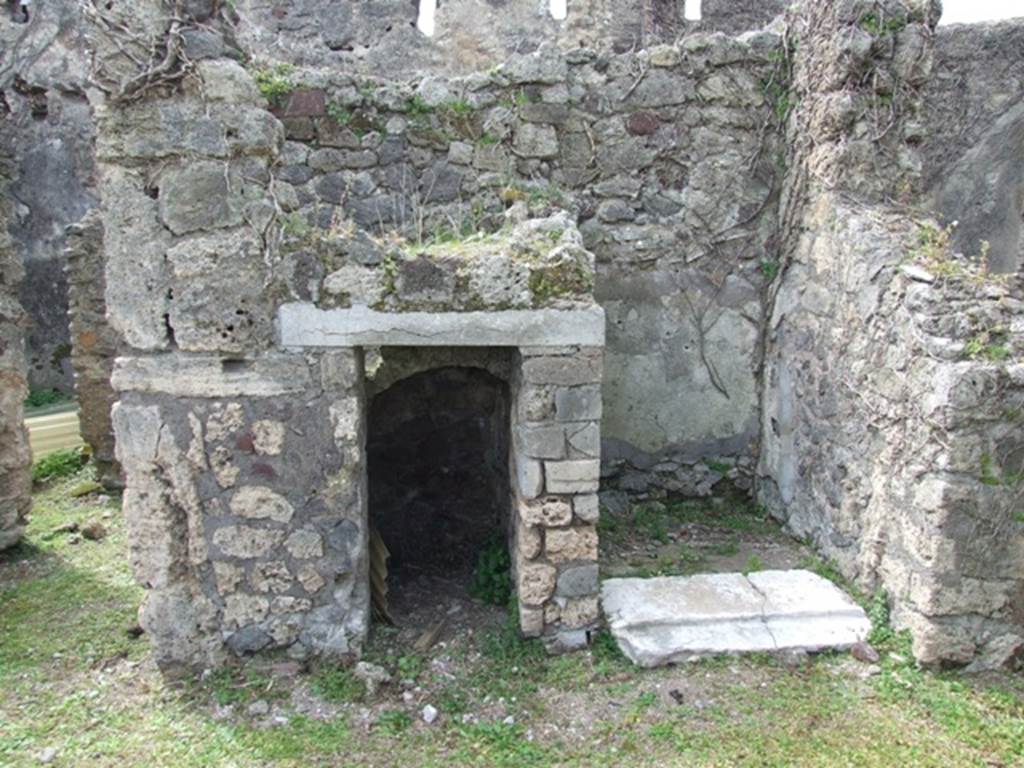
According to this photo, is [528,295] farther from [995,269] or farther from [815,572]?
[995,269]

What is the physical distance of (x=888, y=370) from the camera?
175 inches

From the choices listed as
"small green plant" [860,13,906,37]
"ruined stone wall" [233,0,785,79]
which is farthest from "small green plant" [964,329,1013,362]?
"ruined stone wall" [233,0,785,79]

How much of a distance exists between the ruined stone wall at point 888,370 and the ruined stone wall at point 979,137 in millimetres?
3952

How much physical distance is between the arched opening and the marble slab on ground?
135cm

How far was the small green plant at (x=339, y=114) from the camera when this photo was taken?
566 centimetres

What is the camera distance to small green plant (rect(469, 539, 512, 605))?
195 inches

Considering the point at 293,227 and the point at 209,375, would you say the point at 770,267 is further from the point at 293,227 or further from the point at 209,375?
the point at 209,375

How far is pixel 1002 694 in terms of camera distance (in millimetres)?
3959

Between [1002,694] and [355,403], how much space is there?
341cm

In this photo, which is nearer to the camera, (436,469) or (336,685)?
(336,685)

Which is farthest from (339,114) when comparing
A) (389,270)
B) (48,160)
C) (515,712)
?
(48,160)

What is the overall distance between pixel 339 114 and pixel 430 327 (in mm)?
2471

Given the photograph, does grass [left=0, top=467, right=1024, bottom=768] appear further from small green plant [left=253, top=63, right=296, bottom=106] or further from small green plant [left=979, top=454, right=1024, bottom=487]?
small green plant [left=253, top=63, right=296, bottom=106]

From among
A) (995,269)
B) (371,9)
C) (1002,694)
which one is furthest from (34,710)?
(995,269)
